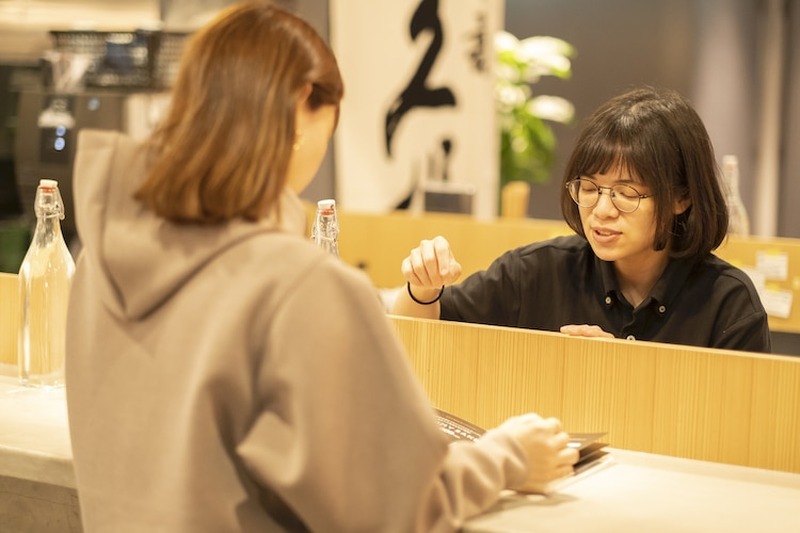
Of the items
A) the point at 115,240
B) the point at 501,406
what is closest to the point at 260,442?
the point at 115,240

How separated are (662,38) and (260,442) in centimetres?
599

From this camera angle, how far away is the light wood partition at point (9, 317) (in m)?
1.97

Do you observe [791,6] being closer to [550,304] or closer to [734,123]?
[734,123]

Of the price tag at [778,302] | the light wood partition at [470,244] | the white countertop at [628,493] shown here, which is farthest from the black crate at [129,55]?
the white countertop at [628,493]

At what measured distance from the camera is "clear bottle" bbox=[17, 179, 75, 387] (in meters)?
1.83

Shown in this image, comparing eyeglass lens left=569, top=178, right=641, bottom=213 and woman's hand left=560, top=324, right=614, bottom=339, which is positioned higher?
eyeglass lens left=569, top=178, right=641, bottom=213

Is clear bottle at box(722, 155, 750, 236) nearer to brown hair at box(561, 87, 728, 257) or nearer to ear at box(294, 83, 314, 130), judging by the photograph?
→ brown hair at box(561, 87, 728, 257)

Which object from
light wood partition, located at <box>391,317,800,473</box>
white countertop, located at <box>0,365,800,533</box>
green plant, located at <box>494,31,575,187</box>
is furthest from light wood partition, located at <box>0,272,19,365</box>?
green plant, located at <box>494,31,575,187</box>

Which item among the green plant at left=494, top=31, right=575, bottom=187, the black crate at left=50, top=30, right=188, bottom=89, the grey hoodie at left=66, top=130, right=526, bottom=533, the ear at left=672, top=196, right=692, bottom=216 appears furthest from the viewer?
the green plant at left=494, top=31, right=575, bottom=187

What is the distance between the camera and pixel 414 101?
4961 millimetres

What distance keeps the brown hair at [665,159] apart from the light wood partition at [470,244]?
1201 mm

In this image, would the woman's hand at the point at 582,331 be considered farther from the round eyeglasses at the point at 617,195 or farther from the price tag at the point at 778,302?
the price tag at the point at 778,302

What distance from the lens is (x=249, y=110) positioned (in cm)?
110

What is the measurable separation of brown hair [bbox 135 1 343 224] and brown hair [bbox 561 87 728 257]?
0.88m
